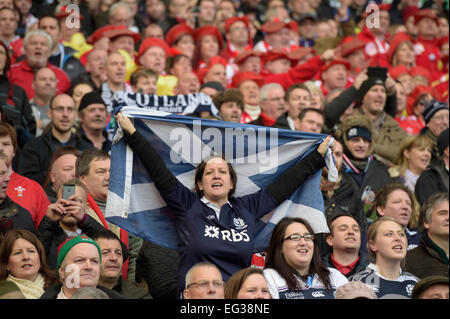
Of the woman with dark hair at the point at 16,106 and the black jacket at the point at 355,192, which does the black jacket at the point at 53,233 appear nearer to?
the black jacket at the point at 355,192

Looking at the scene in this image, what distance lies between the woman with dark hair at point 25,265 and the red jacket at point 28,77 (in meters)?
4.53

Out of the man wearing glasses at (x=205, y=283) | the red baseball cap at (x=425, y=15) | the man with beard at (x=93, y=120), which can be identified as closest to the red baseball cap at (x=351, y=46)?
the red baseball cap at (x=425, y=15)

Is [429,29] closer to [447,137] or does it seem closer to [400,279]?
[447,137]

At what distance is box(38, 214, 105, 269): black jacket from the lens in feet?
24.6

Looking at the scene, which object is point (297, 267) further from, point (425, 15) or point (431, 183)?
point (425, 15)

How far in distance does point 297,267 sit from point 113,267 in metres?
1.36

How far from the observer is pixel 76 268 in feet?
21.6

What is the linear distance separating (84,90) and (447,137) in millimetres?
4066

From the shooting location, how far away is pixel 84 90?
10.8 m

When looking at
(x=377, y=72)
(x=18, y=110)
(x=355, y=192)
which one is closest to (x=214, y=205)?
(x=355, y=192)

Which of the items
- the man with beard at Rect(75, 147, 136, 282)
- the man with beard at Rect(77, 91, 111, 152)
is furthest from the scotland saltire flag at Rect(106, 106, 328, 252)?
the man with beard at Rect(77, 91, 111, 152)

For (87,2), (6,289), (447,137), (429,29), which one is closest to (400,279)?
(6,289)

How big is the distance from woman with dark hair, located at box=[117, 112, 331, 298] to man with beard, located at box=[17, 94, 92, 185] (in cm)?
218

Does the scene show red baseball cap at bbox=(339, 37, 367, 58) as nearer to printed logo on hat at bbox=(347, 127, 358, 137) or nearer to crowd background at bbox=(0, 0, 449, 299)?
crowd background at bbox=(0, 0, 449, 299)
